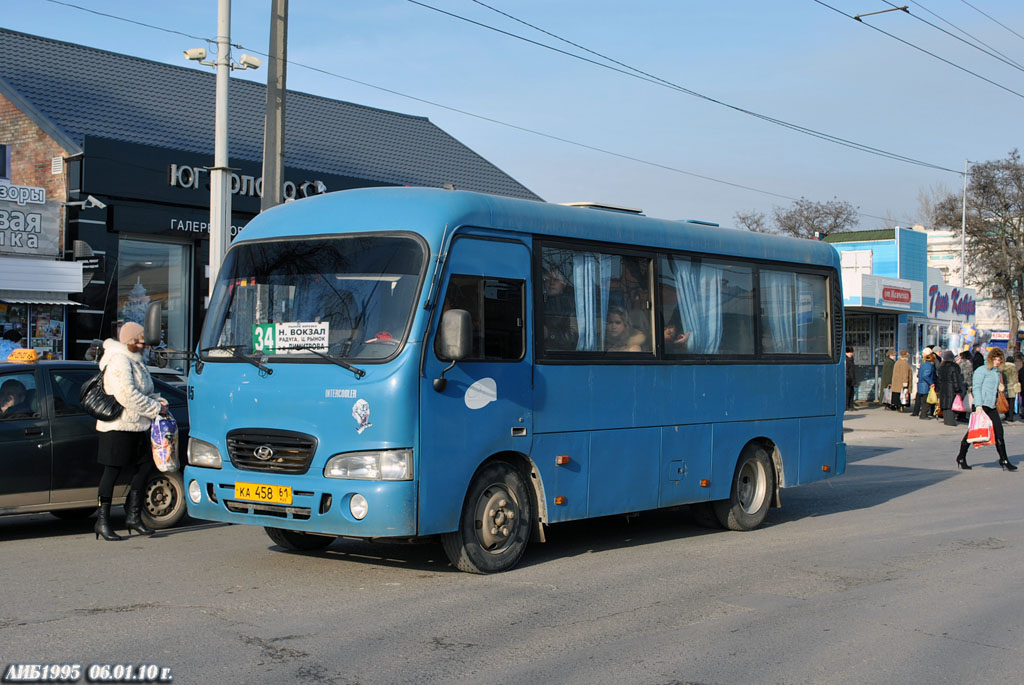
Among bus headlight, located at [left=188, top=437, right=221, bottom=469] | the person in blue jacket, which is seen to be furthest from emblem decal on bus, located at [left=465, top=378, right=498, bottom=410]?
the person in blue jacket

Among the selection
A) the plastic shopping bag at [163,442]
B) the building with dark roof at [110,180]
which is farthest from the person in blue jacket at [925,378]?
the plastic shopping bag at [163,442]

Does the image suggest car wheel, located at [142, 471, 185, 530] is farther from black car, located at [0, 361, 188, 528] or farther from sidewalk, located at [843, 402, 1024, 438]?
sidewalk, located at [843, 402, 1024, 438]

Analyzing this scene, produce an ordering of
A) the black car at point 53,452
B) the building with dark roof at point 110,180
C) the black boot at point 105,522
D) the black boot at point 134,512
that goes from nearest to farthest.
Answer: the black car at point 53,452 → the black boot at point 105,522 → the black boot at point 134,512 → the building with dark roof at point 110,180

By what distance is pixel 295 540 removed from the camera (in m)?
9.22

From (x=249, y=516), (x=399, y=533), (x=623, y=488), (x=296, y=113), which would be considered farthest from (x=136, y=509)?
(x=296, y=113)

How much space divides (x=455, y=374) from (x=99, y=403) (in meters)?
3.55

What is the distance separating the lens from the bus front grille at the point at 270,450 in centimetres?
779

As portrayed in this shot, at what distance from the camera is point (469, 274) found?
817 centimetres

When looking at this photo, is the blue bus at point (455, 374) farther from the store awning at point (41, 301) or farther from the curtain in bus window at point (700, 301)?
the store awning at point (41, 301)

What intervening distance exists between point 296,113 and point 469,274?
24.3 m

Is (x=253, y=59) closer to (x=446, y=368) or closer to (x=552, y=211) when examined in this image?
(x=552, y=211)

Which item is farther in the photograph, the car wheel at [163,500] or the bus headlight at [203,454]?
the car wheel at [163,500]

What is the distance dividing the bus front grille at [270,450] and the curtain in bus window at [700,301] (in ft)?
13.2

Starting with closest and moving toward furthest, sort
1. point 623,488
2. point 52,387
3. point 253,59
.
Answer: point 623,488, point 52,387, point 253,59
